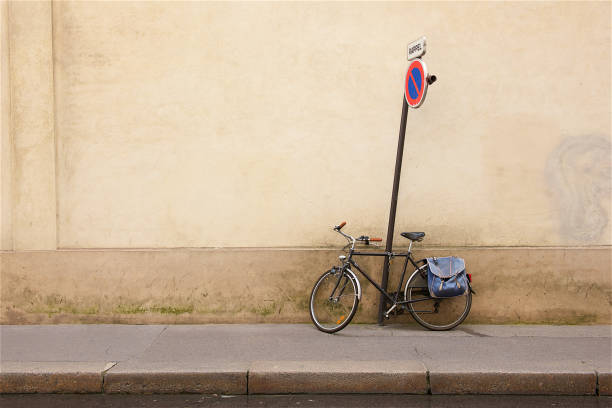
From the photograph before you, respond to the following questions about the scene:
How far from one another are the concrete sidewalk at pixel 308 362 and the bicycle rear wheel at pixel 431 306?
248 mm

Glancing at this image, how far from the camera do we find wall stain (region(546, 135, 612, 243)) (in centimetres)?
584

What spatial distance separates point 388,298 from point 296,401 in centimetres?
196

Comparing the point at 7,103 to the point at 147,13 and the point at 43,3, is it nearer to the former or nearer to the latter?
the point at 43,3

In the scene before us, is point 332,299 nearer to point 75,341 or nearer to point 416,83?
point 416,83

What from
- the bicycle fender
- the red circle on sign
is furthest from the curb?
the red circle on sign

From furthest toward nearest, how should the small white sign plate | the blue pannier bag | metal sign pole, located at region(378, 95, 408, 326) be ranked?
1. metal sign pole, located at region(378, 95, 408, 326)
2. the blue pannier bag
3. the small white sign plate

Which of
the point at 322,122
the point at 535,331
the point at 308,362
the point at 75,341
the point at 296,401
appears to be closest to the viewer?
the point at 296,401

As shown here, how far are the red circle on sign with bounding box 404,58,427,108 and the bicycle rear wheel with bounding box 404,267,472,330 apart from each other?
1.82 m

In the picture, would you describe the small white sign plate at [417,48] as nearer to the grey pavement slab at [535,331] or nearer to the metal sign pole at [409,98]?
the metal sign pole at [409,98]

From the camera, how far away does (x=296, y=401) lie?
402cm

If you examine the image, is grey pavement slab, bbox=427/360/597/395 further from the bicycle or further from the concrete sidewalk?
the bicycle

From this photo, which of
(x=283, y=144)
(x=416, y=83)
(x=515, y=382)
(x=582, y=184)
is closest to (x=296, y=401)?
(x=515, y=382)

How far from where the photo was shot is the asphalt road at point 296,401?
3936 millimetres

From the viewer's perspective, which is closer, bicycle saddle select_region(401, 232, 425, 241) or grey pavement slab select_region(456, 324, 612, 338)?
grey pavement slab select_region(456, 324, 612, 338)
